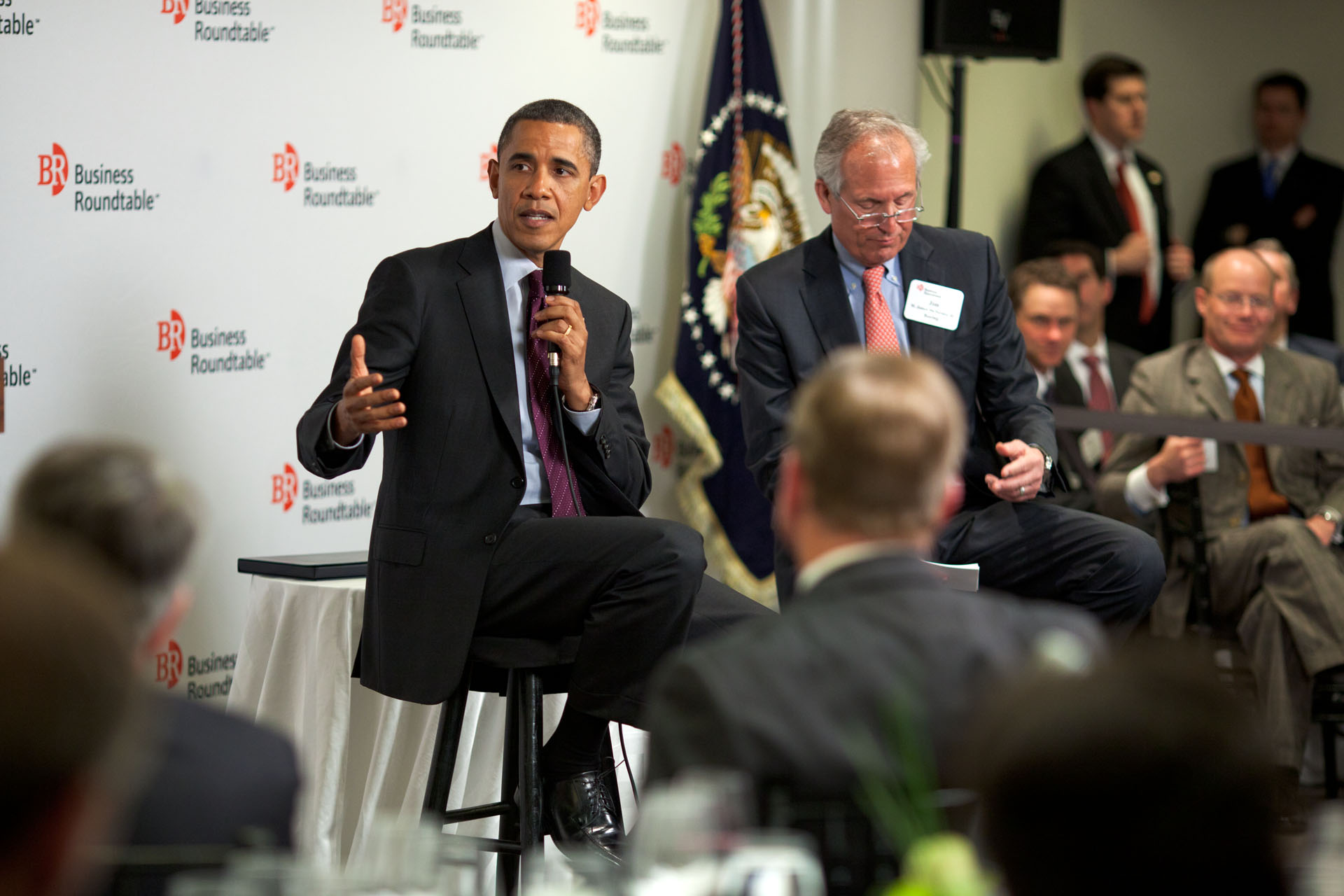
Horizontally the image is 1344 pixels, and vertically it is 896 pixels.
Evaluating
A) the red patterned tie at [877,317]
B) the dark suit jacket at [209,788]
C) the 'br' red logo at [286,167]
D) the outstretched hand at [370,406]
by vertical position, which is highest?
the 'br' red logo at [286,167]

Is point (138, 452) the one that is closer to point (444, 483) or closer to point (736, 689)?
point (736, 689)

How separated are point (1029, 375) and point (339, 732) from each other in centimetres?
173

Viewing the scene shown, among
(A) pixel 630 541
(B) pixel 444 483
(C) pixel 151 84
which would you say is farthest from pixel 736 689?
(C) pixel 151 84

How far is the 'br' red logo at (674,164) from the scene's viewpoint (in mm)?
5250

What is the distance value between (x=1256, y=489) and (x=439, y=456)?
281 cm

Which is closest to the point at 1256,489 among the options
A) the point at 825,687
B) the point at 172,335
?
the point at 172,335

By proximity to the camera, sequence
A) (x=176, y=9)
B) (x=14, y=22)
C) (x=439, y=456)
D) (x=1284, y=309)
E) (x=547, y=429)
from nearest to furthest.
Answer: (x=439, y=456)
(x=547, y=429)
(x=14, y=22)
(x=176, y=9)
(x=1284, y=309)

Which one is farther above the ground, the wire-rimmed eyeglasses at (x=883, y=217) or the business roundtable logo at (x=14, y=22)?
the business roundtable logo at (x=14, y=22)

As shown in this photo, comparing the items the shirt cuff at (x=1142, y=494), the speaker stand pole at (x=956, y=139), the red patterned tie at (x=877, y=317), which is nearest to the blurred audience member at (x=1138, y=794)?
the red patterned tie at (x=877, y=317)

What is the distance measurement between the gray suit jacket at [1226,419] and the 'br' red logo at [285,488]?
2.33m

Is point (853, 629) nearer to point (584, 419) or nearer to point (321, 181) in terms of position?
point (584, 419)

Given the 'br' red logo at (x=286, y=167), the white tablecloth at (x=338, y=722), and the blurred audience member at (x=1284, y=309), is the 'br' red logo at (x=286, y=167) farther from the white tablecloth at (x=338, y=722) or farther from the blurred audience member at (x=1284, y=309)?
the blurred audience member at (x=1284, y=309)

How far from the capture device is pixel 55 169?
10.7 feet

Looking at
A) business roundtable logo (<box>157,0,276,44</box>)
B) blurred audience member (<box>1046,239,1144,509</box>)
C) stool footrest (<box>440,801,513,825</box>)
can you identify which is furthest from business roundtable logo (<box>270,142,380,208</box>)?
blurred audience member (<box>1046,239,1144,509</box>)
